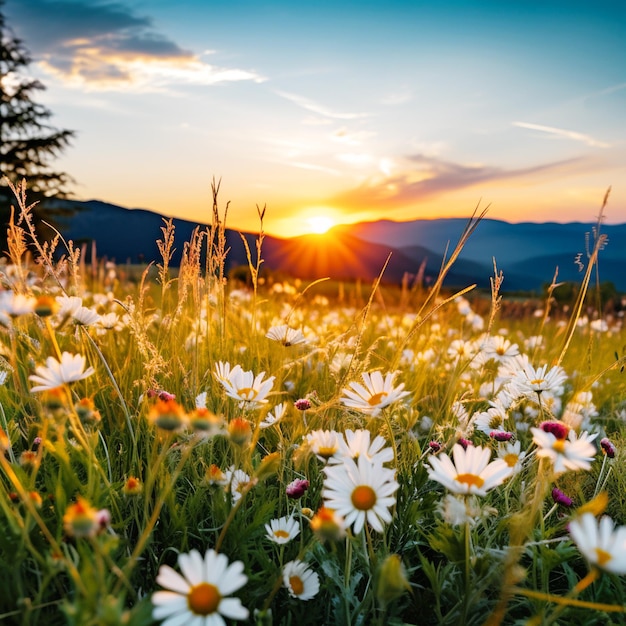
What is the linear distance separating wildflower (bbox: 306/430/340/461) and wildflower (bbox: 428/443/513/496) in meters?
0.22

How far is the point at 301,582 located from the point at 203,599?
0.43 meters

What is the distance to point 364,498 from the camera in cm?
92

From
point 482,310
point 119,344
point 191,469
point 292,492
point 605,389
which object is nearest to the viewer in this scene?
point 292,492

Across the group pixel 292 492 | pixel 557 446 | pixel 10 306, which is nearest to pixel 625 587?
pixel 557 446

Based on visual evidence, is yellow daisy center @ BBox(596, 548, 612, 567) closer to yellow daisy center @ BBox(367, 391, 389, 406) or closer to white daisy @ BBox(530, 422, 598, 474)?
white daisy @ BBox(530, 422, 598, 474)

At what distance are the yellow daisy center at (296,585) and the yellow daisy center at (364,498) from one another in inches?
10.5

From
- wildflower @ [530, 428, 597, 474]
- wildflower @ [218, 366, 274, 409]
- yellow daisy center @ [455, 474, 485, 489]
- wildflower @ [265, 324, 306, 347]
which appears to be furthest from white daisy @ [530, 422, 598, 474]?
wildflower @ [265, 324, 306, 347]

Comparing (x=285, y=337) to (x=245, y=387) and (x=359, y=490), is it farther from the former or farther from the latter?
(x=359, y=490)

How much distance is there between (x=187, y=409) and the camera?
183 cm

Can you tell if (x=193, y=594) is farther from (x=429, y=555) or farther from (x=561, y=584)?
(x=561, y=584)

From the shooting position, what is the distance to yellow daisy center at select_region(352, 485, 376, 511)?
0.92 meters

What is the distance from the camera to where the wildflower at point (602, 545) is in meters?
0.69

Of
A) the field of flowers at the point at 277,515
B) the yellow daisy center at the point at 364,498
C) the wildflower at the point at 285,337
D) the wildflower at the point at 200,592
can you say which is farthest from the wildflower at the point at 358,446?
the wildflower at the point at 285,337

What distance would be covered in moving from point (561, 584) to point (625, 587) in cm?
18
